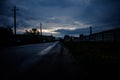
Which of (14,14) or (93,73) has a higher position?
(14,14)

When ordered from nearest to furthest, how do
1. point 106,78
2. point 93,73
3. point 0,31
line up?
1. point 106,78
2. point 93,73
3. point 0,31

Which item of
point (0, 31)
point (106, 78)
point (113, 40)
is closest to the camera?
point (106, 78)

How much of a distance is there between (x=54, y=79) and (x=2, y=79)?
2103 millimetres

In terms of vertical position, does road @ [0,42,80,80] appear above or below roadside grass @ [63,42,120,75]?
below

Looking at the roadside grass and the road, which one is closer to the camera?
the road

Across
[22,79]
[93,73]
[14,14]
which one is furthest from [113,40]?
[14,14]

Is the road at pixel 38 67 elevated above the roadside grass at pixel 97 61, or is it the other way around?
the roadside grass at pixel 97 61

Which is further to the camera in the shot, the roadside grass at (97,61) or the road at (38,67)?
the roadside grass at (97,61)

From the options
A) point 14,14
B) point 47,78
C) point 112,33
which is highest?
point 14,14

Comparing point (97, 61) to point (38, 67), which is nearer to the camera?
point (38, 67)

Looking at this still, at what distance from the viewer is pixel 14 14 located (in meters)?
42.6

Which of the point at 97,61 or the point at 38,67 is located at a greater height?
the point at 97,61

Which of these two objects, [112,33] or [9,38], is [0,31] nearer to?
[9,38]

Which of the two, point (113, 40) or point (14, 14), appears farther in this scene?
point (14, 14)
